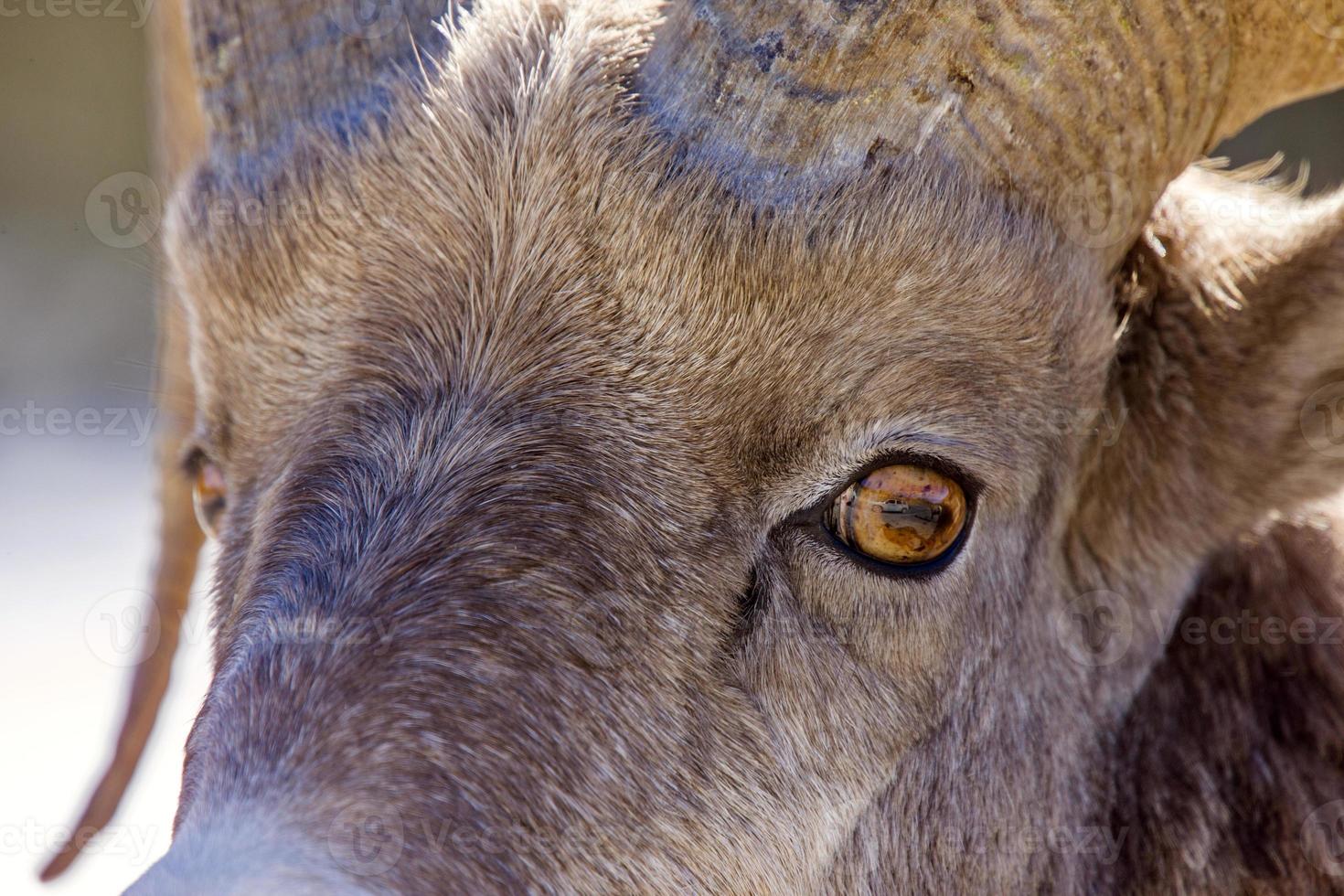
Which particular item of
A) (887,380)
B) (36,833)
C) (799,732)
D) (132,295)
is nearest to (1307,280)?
(887,380)

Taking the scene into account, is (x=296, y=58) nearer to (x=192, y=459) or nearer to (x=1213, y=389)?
(x=192, y=459)

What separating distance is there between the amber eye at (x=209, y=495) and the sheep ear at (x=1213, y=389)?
2005 millimetres

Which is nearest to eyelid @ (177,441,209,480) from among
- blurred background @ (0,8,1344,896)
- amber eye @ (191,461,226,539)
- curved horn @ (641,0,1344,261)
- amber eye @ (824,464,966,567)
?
amber eye @ (191,461,226,539)

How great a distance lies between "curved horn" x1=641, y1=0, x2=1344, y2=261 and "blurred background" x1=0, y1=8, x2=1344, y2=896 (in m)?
3.36

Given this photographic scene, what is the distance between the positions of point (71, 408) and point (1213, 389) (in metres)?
10.5

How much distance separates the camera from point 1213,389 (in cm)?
281

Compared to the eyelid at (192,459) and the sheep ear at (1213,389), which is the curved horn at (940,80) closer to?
the sheep ear at (1213,389)

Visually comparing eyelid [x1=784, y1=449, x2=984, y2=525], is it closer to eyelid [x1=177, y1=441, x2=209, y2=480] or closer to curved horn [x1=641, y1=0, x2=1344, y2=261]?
curved horn [x1=641, y1=0, x2=1344, y2=261]

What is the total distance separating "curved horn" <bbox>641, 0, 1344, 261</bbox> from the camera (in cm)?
246

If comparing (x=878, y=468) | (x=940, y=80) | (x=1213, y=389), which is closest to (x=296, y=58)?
(x=940, y=80)

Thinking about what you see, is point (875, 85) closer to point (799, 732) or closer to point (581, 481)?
point (581, 481)

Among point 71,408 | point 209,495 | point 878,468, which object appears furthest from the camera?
point 71,408

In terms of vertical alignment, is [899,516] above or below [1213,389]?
below

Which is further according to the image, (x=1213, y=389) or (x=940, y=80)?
(x=1213, y=389)
